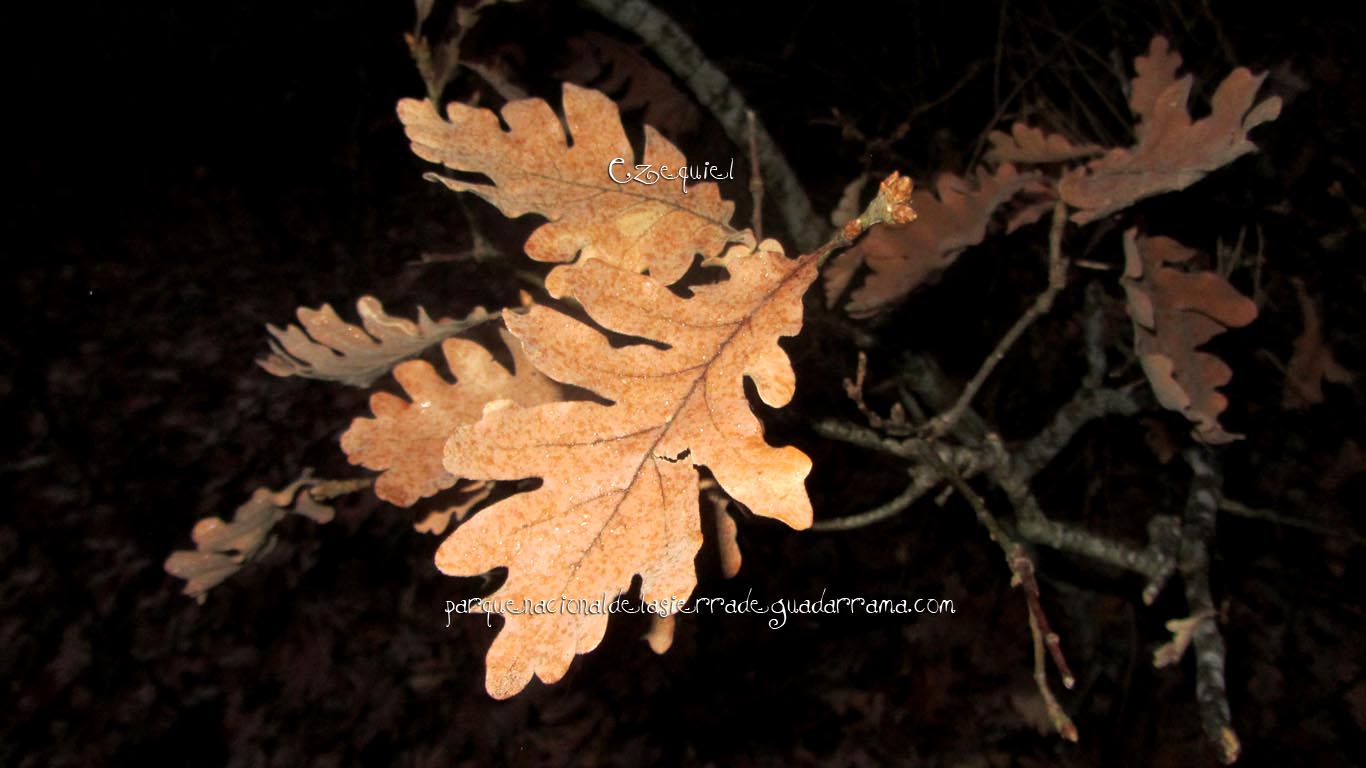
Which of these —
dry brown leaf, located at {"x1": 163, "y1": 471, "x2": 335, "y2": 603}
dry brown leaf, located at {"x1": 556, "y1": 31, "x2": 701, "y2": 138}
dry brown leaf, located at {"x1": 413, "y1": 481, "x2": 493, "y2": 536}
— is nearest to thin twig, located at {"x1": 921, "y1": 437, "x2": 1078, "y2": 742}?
dry brown leaf, located at {"x1": 413, "y1": 481, "x2": 493, "y2": 536}

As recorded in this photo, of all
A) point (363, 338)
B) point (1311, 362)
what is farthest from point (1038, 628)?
point (1311, 362)

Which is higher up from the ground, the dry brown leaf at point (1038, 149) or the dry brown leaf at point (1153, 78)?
the dry brown leaf at point (1153, 78)

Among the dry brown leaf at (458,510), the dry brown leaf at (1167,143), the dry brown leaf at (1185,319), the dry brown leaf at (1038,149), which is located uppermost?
the dry brown leaf at (1167,143)

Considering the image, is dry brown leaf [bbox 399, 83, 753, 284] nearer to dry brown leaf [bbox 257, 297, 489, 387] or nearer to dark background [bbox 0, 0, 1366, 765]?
dry brown leaf [bbox 257, 297, 489, 387]

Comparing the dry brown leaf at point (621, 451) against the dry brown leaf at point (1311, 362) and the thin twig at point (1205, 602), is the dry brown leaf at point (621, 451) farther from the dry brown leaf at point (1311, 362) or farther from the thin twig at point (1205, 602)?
the dry brown leaf at point (1311, 362)

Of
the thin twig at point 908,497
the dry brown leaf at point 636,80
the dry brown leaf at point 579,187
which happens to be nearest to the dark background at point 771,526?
the dry brown leaf at point 636,80

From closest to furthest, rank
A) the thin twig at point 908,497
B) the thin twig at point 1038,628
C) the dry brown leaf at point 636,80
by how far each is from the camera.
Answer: the thin twig at point 1038,628 → the thin twig at point 908,497 → the dry brown leaf at point 636,80
